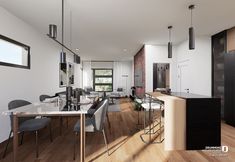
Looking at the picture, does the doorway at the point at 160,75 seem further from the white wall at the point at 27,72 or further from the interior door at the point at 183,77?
the white wall at the point at 27,72

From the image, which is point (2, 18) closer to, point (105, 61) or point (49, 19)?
point (49, 19)

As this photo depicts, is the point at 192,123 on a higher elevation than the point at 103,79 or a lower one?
lower

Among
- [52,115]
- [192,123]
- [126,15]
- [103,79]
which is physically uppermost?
[126,15]

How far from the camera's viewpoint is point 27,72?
3918 mm

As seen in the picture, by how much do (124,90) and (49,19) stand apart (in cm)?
837

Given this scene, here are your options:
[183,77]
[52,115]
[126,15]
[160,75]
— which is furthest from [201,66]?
[52,115]

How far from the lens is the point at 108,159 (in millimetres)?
2500

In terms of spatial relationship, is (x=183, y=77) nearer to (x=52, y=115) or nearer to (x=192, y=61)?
(x=192, y=61)

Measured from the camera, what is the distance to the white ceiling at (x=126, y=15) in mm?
2939

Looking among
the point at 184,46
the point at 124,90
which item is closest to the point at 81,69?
the point at 124,90

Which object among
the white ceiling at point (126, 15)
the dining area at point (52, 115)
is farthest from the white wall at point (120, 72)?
the dining area at point (52, 115)

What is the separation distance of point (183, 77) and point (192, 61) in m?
0.76

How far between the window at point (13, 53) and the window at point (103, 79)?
755 centimetres

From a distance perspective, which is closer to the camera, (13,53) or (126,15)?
(126,15)
